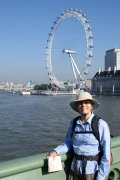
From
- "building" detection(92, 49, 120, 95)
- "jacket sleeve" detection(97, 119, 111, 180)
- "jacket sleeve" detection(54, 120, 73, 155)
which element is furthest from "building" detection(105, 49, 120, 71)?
Answer: "jacket sleeve" detection(97, 119, 111, 180)

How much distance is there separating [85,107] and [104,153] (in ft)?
0.94

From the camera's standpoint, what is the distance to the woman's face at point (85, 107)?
82.9 inches

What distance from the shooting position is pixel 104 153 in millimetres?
2002

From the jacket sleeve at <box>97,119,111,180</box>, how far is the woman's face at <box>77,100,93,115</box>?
0.11m

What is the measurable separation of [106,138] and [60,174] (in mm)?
337

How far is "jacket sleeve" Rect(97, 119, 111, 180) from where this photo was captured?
197 centimetres

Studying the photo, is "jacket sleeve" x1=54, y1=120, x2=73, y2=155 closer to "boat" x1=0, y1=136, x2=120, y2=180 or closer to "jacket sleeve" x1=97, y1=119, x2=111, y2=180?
"boat" x1=0, y1=136, x2=120, y2=180

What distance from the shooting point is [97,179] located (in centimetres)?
197

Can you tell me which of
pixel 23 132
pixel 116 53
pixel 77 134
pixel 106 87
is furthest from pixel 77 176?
pixel 116 53

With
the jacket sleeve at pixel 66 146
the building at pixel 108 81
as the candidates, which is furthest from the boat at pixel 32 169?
the building at pixel 108 81

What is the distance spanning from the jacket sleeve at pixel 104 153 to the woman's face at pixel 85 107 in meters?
0.11

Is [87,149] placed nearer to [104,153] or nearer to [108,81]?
[104,153]

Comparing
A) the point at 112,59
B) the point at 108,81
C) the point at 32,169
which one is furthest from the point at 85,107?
the point at 112,59

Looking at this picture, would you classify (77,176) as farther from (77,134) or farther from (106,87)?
(106,87)
